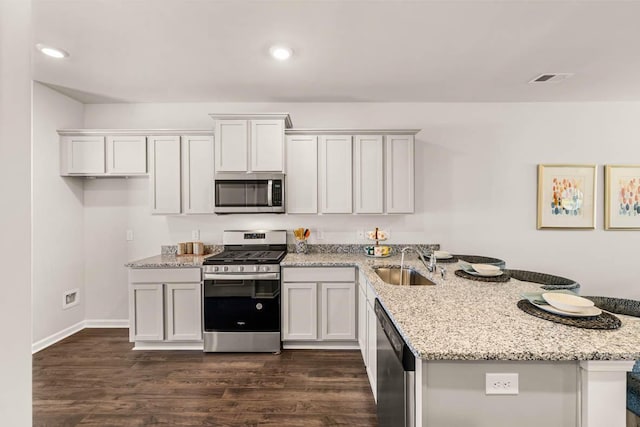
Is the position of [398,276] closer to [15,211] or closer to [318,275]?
[318,275]

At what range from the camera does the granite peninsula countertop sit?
3.60 feet

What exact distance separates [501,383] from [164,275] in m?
2.91

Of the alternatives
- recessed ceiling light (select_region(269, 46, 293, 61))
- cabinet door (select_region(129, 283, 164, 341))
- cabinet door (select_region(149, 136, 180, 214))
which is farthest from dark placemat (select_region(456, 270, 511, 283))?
cabinet door (select_region(149, 136, 180, 214))

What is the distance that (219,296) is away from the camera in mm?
2953

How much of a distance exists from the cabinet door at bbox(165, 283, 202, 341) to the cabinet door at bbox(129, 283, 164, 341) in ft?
0.25

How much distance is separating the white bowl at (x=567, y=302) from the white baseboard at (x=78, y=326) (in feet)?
13.6

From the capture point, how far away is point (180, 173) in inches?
130

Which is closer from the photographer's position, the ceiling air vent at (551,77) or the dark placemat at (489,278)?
the dark placemat at (489,278)

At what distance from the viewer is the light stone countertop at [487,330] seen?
110 cm

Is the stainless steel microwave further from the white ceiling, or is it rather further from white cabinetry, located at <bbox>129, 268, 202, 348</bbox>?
the white ceiling

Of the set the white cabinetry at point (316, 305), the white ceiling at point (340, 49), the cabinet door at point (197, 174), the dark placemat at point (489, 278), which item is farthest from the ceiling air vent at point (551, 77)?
the cabinet door at point (197, 174)

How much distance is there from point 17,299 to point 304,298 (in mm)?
2526

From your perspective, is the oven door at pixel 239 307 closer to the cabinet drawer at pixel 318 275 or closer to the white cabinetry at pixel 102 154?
the cabinet drawer at pixel 318 275

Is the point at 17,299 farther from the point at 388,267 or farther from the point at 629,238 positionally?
the point at 629,238
